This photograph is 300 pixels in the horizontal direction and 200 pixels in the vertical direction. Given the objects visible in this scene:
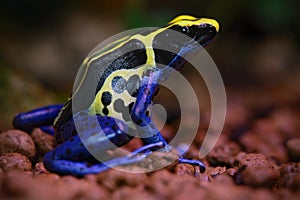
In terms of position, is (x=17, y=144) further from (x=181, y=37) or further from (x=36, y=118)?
(x=181, y=37)

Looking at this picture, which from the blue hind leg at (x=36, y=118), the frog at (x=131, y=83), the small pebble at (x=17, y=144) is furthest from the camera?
the blue hind leg at (x=36, y=118)

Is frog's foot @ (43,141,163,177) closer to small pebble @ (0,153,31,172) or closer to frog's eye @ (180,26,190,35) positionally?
small pebble @ (0,153,31,172)

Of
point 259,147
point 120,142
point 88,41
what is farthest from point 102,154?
point 88,41

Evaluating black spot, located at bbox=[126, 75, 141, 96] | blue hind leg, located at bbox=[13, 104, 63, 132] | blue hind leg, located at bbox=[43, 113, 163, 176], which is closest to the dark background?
blue hind leg, located at bbox=[13, 104, 63, 132]

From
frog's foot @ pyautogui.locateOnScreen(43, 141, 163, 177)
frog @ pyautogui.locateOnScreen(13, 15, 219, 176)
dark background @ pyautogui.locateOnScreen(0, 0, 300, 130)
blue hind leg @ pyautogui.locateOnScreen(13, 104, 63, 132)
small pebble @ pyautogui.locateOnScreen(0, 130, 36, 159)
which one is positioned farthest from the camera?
dark background @ pyautogui.locateOnScreen(0, 0, 300, 130)

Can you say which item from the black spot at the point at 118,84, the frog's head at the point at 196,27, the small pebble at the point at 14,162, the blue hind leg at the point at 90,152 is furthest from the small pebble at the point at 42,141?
the frog's head at the point at 196,27

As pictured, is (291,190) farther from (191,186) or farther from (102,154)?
(102,154)

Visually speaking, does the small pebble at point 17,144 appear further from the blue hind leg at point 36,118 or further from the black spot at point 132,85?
the black spot at point 132,85
